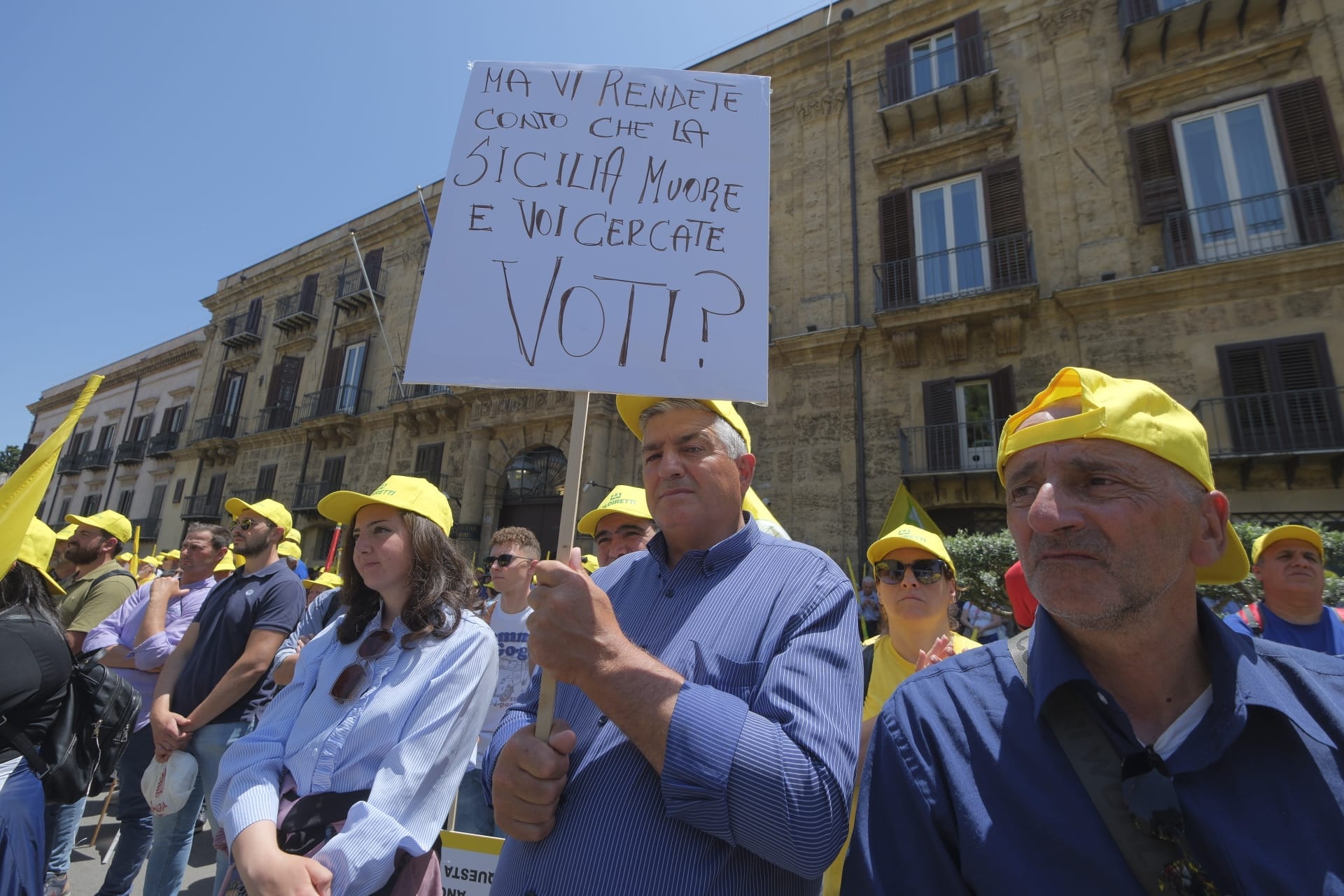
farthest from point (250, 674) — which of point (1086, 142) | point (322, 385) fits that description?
point (322, 385)

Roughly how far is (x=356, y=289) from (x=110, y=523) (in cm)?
1787

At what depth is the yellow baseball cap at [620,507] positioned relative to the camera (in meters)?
3.69

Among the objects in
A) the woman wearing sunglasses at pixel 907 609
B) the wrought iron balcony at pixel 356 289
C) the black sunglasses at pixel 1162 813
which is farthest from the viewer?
the wrought iron balcony at pixel 356 289

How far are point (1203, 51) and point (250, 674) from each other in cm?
1484

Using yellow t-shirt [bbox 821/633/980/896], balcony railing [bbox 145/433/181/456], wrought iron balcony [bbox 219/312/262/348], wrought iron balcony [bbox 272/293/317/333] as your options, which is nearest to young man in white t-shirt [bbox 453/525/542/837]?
yellow t-shirt [bbox 821/633/980/896]

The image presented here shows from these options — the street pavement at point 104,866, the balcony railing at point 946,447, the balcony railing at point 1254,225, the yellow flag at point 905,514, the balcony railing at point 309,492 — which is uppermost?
the balcony railing at point 1254,225

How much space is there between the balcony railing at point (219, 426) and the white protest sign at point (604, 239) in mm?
25445

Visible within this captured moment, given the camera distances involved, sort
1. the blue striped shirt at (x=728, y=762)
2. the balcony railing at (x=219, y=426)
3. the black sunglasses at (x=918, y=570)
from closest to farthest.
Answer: the blue striped shirt at (x=728, y=762), the black sunglasses at (x=918, y=570), the balcony railing at (x=219, y=426)

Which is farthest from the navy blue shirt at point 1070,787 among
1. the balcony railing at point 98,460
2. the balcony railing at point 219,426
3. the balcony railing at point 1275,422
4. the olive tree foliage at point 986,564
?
the balcony railing at point 98,460

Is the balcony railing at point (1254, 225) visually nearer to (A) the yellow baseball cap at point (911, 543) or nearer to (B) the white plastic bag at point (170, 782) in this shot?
(A) the yellow baseball cap at point (911, 543)

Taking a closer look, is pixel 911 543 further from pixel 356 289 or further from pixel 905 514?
pixel 356 289

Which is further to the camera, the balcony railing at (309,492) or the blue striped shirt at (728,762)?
the balcony railing at (309,492)

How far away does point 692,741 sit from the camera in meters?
1.10

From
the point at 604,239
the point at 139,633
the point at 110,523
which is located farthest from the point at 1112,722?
the point at 110,523
